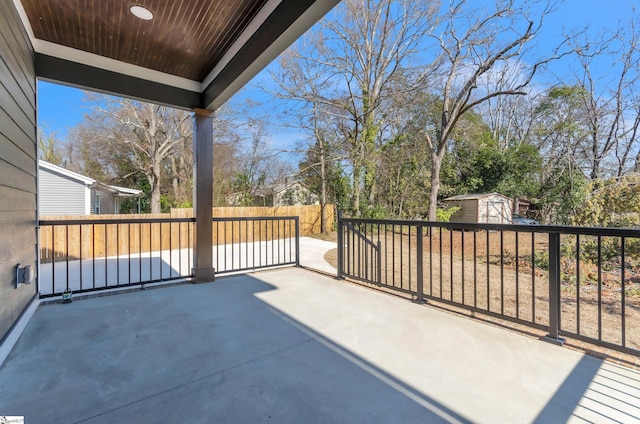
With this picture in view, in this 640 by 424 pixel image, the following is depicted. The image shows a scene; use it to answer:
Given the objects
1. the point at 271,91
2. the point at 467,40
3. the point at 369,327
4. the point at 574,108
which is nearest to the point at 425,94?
the point at 467,40

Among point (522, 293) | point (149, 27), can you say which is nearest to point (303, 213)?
point (522, 293)

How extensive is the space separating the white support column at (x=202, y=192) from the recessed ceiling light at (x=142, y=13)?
144cm

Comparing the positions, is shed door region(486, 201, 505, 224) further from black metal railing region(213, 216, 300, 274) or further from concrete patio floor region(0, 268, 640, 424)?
concrete patio floor region(0, 268, 640, 424)

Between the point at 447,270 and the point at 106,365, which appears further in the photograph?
the point at 447,270

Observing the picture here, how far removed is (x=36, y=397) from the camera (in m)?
1.50

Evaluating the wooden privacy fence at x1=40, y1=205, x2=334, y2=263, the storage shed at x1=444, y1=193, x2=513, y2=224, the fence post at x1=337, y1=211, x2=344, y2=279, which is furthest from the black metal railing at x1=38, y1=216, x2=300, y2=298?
the storage shed at x1=444, y1=193, x2=513, y2=224

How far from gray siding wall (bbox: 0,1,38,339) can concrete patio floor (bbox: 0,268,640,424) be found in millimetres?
434

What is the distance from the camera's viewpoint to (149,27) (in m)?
2.60

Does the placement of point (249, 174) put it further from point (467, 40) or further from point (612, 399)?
point (612, 399)

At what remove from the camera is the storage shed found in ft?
42.5

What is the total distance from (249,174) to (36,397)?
13678 millimetres

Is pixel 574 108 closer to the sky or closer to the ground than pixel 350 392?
closer to the sky

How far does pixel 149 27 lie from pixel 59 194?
955 centimetres

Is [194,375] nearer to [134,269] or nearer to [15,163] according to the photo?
[15,163]
